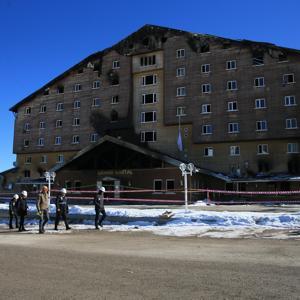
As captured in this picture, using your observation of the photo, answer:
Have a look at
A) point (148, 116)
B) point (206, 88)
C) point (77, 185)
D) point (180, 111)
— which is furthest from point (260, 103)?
point (77, 185)

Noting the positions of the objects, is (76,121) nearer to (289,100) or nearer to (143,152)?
(143,152)

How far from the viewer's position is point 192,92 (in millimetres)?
53750

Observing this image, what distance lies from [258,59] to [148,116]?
49.5 ft

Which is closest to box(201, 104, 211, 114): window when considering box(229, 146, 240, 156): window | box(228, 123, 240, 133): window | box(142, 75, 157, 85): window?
box(228, 123, 240, 133): window

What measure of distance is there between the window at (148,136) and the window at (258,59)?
14718mm

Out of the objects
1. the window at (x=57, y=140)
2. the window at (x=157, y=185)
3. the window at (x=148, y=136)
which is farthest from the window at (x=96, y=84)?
the window at (x=157, y=185)

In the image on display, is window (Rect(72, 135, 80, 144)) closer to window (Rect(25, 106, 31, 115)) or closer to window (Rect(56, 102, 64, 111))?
window (Rect(56, 102, 64, 111))

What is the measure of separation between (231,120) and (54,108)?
2660cm

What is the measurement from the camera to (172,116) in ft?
178

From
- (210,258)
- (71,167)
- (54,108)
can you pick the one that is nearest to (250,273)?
(210,258)

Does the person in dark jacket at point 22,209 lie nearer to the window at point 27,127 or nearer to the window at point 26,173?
the window at point 26,173

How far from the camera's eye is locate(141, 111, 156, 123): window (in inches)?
2210

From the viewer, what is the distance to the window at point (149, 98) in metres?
56.3

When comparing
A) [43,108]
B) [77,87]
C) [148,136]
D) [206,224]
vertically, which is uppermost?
[77,87]
